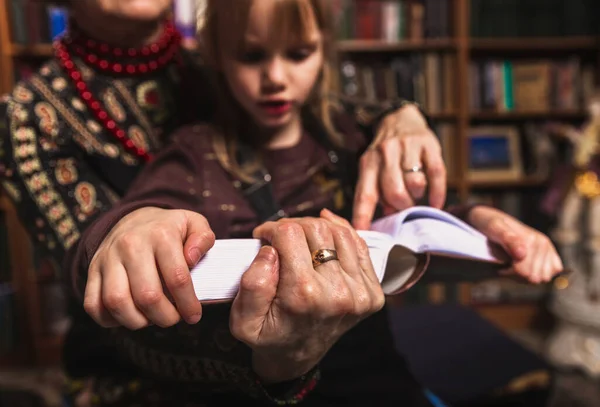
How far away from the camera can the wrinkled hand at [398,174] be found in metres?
0.52

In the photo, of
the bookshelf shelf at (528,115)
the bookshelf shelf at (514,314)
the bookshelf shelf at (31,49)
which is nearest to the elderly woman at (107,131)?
the bookshelf shelf at (31,49)

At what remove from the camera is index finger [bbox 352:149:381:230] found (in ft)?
1.62

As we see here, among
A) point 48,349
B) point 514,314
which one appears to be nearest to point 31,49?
point 48,349

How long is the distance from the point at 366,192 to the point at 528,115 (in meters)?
2.15

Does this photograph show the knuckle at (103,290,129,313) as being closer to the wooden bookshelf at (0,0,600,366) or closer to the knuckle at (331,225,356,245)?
the knuckle at (331,225,356,245)

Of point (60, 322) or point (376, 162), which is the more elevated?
point (376, 162)

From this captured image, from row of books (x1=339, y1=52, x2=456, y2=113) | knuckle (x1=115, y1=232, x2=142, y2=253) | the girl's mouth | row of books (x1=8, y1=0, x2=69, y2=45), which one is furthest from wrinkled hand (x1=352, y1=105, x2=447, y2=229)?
row of books (x1=339, y1=52, x2=456, y2=113)

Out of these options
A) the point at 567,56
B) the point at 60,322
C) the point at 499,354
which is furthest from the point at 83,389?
the point at 567,56

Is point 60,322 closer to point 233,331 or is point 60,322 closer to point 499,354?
point 499,354

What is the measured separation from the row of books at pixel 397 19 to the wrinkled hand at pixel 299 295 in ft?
6.63

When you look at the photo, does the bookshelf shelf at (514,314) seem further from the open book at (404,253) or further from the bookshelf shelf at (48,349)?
the open book at (404,253)

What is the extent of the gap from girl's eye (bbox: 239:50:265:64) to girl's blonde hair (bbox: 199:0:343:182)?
1cm

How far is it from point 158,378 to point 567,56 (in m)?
2.53

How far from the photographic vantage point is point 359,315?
37cm
